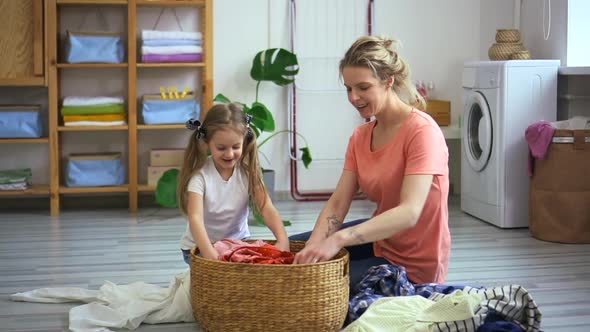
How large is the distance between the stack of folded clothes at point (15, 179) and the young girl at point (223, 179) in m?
2.51

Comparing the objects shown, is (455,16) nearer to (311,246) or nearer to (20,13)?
(20,13)

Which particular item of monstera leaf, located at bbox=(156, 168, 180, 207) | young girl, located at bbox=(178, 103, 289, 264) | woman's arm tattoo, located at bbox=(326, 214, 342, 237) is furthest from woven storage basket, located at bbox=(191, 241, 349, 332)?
monstera leaf, located at bbox=(156, 168, 180, 207)

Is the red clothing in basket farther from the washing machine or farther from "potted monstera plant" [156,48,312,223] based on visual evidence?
"potted monstera plant" [156,48,312,223]

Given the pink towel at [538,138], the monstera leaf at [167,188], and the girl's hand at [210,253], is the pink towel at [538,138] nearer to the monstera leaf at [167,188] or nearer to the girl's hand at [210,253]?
the monstera leaf at [167,188]

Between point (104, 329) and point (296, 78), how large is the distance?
331 cm

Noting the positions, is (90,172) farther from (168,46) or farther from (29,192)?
(168,46)

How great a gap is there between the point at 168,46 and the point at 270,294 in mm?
3151

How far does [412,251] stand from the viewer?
9.88 ft

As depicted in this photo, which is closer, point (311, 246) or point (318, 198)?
point (311, 246)

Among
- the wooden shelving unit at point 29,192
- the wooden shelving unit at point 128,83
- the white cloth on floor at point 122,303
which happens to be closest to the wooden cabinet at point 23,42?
the wooden shelving unit at point 128,83

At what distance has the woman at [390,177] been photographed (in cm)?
277

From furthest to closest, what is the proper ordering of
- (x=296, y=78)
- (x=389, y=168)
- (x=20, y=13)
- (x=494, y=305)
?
(x=296, y=78) → (x=20, y=13) → (x=389, y=168) → (x=494, y=305)

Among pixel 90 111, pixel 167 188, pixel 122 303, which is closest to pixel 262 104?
pixel 167 188

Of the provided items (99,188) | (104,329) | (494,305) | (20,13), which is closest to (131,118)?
(99,188)
